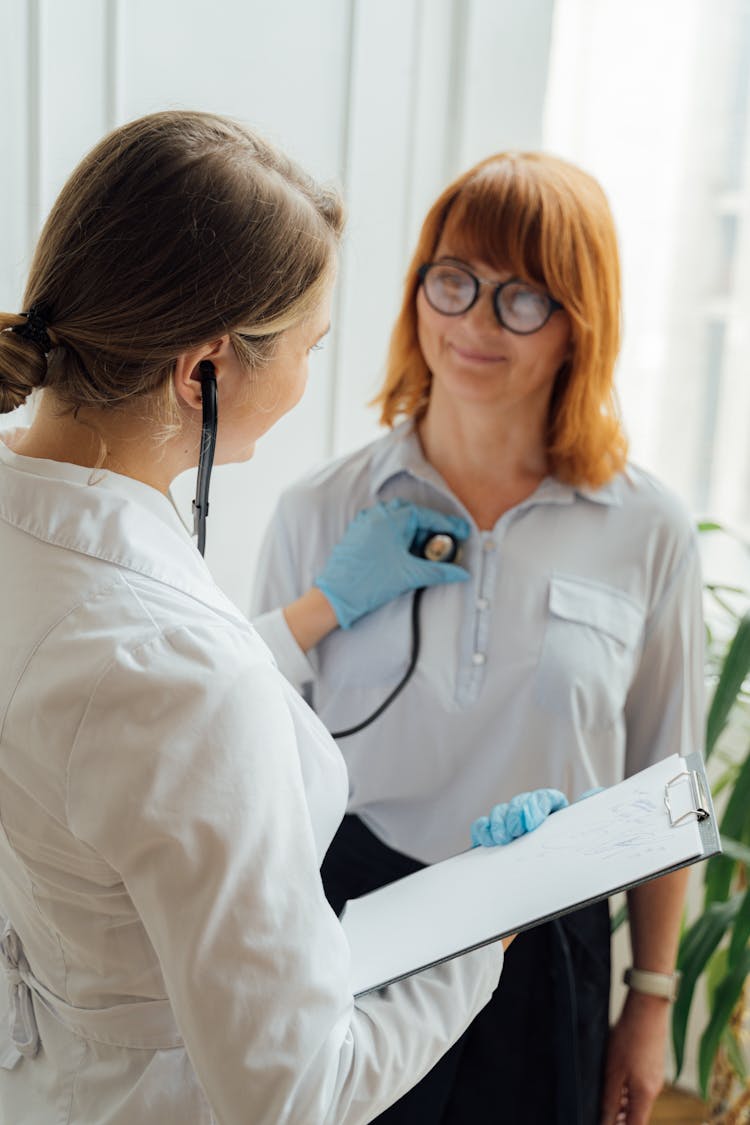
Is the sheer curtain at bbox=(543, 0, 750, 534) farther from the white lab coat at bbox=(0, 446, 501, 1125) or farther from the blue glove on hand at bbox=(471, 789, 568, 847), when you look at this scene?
the white lab coat at bbox=(0, 446, 501, 1125)

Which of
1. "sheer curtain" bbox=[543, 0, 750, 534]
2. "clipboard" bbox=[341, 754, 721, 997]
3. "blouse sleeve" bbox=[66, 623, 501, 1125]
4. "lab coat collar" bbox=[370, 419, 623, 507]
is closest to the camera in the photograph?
"blouse sleeve" bbox=[66, 623, 501, 1125]

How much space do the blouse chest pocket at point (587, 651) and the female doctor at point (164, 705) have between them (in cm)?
48

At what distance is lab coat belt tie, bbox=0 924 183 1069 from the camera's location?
81 cm

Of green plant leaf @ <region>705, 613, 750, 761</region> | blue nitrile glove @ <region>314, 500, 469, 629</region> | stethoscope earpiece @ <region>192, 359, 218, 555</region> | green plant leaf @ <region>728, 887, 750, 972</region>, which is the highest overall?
stethoscope earpiece @ <region>192, 359, 218, 555</region>

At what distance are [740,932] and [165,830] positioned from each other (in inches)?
46.9

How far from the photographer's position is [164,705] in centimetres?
69

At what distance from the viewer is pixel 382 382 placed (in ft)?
5.63

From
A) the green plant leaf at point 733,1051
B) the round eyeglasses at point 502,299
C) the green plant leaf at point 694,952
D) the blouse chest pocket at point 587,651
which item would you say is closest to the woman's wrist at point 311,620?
the blouse chest pocket at point 587,651

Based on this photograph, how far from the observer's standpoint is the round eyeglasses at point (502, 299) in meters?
1.32

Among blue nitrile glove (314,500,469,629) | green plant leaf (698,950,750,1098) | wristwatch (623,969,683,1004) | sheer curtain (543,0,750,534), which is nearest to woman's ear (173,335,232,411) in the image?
blue nitrile glove (314,500,469,629)

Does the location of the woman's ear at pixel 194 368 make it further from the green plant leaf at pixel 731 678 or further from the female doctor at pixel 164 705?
the green plant leaf at pixel 731 678

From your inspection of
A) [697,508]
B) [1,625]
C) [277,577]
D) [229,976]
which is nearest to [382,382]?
[277,577]

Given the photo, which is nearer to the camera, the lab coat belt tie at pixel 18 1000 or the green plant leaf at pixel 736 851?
the lab coat belt tie at pixel 18 1000

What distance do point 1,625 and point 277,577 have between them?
2.40 feet
